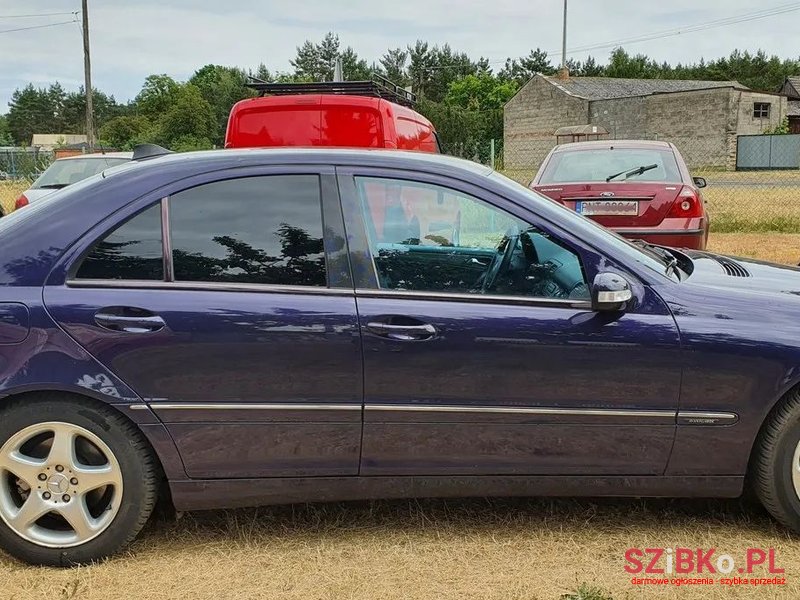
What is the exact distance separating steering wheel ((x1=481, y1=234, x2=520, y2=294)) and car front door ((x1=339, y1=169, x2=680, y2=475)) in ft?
0.04

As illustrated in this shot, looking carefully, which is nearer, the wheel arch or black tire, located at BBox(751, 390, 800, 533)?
the wheel arch

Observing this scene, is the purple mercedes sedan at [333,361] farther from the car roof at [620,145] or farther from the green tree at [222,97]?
the green tree at [222,97]

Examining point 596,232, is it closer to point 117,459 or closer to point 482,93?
point 117,459

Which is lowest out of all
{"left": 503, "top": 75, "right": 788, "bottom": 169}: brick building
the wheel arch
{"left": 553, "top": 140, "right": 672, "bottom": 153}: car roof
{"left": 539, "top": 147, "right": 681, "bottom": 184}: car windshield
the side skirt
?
the side skirt

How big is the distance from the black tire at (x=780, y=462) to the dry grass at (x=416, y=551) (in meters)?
0.17

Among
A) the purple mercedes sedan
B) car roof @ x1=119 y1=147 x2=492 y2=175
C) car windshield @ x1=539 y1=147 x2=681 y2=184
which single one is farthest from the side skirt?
car windshield @ x1=539 y1=147 x2=681 y2=184

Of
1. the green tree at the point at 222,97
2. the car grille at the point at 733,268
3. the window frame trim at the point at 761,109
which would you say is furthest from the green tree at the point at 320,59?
the car grille at the point at 733,268

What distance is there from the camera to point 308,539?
10.00ft

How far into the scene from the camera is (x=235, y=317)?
2705 millimetres

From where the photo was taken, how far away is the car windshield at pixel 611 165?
23.7ft

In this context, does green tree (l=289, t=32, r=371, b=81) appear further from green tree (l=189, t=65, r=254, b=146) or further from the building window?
the building window

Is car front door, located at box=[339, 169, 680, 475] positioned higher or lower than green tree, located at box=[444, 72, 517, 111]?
lower

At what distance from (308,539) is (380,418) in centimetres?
69

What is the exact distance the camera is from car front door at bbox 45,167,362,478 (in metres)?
2.69
